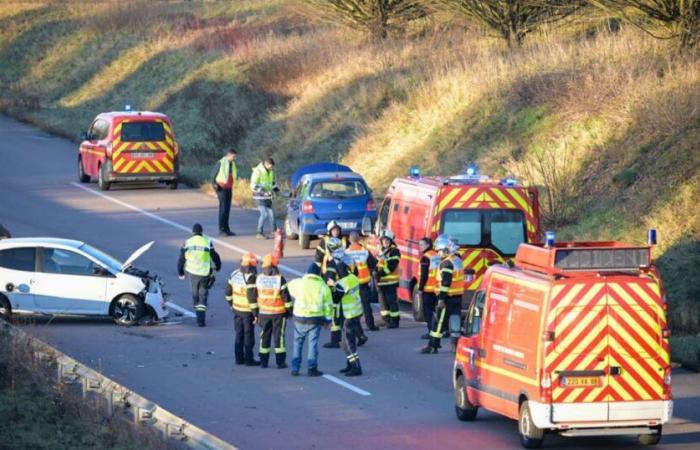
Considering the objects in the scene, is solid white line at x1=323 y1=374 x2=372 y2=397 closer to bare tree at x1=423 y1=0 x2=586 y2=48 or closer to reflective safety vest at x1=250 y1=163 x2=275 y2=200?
reflective safety vest at x1=250 y1=163 x2=275 y2=200

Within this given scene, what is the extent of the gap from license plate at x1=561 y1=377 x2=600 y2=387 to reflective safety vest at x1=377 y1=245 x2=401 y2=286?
27.4 ft

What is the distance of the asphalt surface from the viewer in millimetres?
16047

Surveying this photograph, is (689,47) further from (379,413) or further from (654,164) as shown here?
(379,413)

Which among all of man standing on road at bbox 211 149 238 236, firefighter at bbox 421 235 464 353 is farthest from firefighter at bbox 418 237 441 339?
man standing on road at bbox 211 149 238 236

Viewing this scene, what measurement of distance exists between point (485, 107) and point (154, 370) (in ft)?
60.2

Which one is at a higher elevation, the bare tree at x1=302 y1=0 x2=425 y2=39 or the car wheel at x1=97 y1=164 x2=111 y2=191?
the bare tree at x1=302 y1=0 x2=425 y2=39

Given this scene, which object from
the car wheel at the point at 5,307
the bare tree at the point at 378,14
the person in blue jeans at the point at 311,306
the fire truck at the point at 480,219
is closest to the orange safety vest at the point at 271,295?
the person in blue jeans at the point at 311,306

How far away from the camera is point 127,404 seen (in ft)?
50.7

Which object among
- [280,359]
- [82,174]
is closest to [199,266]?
[280,359]

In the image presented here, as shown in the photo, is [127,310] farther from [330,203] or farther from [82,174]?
[82,174]

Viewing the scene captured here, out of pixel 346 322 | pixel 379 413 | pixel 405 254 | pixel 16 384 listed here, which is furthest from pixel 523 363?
pixel 405 254

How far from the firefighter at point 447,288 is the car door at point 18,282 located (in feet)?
20.7

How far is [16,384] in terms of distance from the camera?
17828 mm

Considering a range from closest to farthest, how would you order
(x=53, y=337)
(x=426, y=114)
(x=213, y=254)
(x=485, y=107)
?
1. (x=53, y=337)
2. (x=213, y=254)
3. (x=485, y=107)
4. (x=426, y=114)
